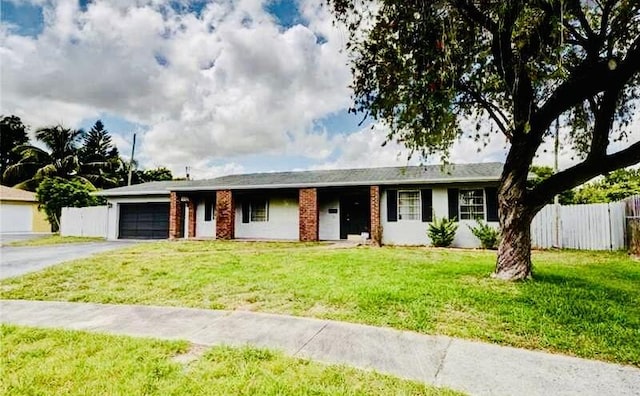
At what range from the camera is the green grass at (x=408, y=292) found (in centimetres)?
423

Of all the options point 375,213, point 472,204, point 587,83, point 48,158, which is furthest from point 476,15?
point 48,158

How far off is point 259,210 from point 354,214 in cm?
478

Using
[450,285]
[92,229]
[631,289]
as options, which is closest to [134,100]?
[92,229]

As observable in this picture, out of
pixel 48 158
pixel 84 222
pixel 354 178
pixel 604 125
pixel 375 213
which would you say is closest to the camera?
pixel 604 125

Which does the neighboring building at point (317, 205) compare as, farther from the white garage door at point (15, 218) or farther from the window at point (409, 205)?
the white garage door at point (15, 218)

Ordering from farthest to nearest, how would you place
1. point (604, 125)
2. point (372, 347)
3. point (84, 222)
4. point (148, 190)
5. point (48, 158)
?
1. point (48, 158)
2. point (84, 222)
3. point (148, 190)
4. point (604, 125)
5. point (372, 347)

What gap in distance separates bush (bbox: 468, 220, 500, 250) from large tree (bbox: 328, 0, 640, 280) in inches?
271

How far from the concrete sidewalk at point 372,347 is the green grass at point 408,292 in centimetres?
34

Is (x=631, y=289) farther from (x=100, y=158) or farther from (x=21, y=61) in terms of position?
(x=100, y=158)

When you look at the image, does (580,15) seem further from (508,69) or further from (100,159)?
(100,159)

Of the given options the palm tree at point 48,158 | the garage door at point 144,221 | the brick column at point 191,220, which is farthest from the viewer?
the palm tree at point 48,158

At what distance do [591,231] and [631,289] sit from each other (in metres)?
7.71

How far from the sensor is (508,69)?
6699 mm

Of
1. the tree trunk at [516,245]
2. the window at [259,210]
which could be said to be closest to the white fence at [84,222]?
the window at [259,210]
